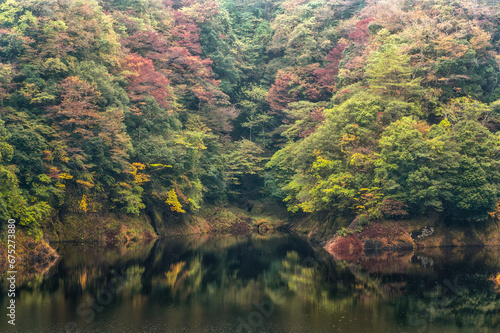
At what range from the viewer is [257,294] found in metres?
18.8

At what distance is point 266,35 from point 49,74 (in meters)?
33.2

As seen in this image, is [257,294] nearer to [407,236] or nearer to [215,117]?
[407,236]

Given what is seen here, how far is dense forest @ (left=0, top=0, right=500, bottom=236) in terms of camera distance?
100ft

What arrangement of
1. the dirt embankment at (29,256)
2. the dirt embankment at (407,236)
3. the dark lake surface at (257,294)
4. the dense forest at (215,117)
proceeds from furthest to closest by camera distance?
the dirt embankment at (407,236) → the dense forest at (215,117) → the dirt embankment at (29,256) → the dark lake surface at (257,294)

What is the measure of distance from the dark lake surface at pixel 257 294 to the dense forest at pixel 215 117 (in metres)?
5.02

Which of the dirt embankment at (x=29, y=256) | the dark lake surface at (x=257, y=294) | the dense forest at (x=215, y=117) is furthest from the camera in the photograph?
the dense forest at (x=215, y=117)

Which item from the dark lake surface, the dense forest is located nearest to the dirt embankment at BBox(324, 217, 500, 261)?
the dense forest

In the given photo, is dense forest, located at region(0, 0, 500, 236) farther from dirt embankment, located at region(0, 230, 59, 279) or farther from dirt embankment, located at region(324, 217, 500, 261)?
dirt embankment, located at region(0, 230, 59, 279)

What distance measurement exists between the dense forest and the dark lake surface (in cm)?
502

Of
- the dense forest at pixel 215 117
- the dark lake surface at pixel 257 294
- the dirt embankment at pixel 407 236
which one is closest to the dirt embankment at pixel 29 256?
the dark lake surface at pixel 257 294

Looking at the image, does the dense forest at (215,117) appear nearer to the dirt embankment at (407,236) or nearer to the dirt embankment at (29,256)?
the dirt embankment at (407,236)

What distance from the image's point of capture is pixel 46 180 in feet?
93.0

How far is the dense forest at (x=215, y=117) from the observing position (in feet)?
100

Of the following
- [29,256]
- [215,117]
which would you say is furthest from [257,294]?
[215,117]
